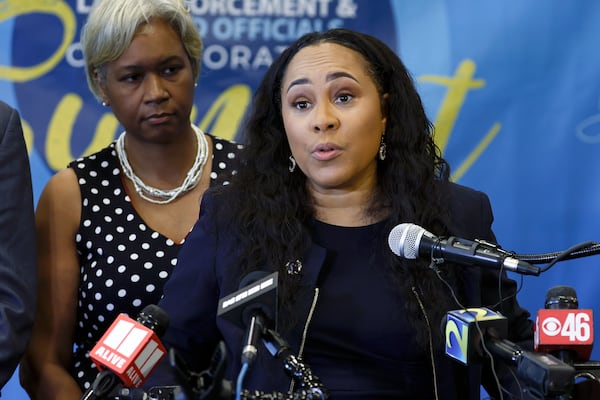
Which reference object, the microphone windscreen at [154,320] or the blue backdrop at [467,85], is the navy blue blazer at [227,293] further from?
the blue backdrop at [467,85]

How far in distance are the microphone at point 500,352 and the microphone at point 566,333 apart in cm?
11

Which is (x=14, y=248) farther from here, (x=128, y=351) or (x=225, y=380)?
(x=225, y=380)

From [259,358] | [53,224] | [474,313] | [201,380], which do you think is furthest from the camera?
[53,224]

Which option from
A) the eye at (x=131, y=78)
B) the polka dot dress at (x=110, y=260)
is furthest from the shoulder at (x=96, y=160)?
the eye at (x=131, y=78)

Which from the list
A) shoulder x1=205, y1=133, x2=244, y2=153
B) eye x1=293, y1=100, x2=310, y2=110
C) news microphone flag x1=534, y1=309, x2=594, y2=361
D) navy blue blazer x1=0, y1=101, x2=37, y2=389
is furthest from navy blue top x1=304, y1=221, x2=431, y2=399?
shoulder x1=205, y1=133, x2=244, y2=153

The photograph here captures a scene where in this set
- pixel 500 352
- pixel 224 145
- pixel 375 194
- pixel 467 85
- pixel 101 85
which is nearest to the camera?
pixel 500 352

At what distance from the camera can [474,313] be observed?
1906mm

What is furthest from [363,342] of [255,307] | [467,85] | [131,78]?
[467,85]

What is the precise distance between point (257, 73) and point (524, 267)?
2072 millimetres

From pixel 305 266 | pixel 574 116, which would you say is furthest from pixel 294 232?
pixel 574 116

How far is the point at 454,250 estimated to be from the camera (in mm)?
1861

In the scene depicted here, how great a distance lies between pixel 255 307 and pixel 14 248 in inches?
38.6

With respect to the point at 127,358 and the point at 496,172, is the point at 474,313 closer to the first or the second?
the point at 127,358

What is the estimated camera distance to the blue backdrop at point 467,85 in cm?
359
